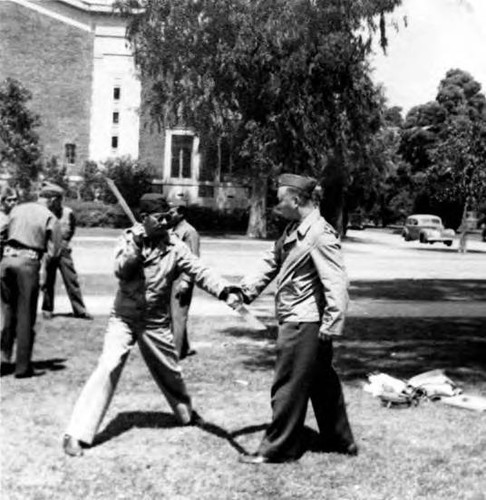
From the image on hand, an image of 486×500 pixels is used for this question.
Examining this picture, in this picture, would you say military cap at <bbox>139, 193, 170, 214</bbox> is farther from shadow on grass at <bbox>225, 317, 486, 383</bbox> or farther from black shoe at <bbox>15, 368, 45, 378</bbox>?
shadow on grass at <bbox>225, 317, 486, 383</bbox>

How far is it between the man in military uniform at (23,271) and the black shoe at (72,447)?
97.3 inches

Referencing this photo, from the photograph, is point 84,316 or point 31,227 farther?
point 84,316

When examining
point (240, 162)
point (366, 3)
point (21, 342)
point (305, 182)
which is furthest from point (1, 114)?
point (305, 182)

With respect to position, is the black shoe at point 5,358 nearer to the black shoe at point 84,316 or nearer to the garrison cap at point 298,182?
the black shoe at point 84,316

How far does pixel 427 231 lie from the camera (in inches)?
1794

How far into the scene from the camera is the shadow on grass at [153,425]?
6.09m

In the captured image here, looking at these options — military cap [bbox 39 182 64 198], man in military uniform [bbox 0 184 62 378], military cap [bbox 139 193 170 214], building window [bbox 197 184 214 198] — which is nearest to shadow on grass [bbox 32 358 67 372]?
man in military uniform [bbox 0 184 62 378]

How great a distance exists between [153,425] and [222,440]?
0.66 meters

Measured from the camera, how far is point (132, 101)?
55.6 metres

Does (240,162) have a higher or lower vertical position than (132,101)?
lower

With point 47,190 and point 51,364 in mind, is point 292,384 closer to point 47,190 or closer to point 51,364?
point 51,364

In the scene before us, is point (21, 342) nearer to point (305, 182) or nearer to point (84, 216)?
point (305, 182)

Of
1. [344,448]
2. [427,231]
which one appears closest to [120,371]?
[344,448]

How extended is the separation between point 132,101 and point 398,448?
5167 centimetres
